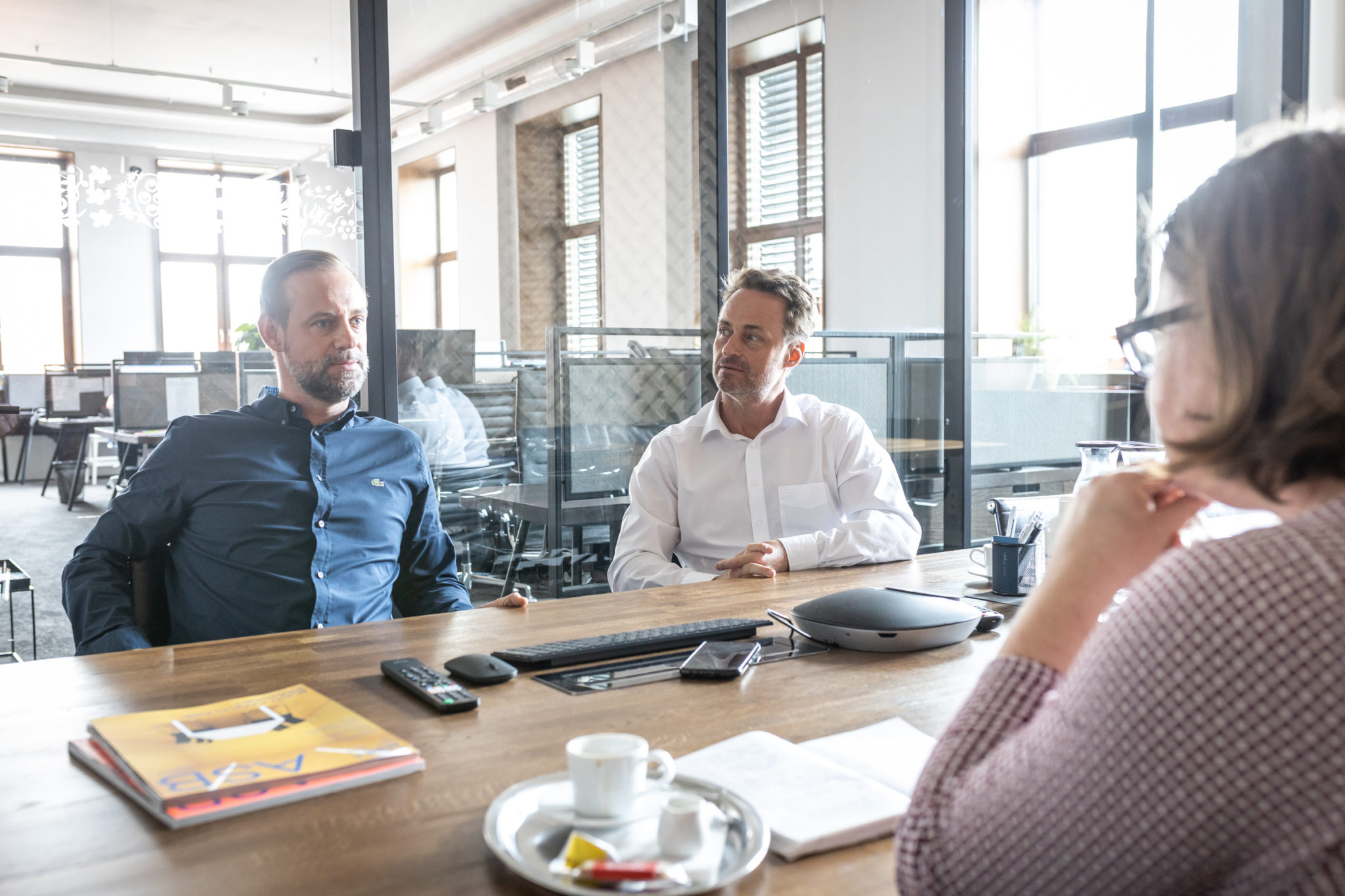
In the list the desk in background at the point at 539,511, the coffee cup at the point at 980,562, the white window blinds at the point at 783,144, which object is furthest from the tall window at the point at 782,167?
the coffee cup at the point at 980,562

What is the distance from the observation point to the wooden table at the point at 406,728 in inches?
30.9

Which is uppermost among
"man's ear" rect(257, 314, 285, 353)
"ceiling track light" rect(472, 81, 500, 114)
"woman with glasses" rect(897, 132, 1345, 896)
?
"ceiling track light" rect(472, 81, 500, 114)

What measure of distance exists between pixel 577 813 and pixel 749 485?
1.73 meters

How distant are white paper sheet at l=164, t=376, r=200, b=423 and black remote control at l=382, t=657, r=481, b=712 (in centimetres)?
160

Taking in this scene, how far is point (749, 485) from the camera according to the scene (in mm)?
2525

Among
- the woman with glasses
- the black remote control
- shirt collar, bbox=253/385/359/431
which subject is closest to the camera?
the woman with glasses

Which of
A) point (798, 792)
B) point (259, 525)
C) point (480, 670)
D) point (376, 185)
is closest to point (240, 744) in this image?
point (480, 670)

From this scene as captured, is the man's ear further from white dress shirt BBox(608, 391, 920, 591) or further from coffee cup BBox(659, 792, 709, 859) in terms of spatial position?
coffee cup BBox(659, 792, 709, 859)

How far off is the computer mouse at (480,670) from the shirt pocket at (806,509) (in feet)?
4.20

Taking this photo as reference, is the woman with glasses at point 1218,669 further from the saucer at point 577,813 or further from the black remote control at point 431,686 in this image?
the black remote control at point 431,686

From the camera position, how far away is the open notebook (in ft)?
2.79

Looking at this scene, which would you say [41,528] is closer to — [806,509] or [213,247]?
[213,247]

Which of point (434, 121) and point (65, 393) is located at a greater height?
point (434, 121)

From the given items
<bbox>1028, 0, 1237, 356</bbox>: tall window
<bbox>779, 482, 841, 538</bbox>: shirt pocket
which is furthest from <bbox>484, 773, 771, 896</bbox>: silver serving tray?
<bbox>1028, 0, 1237, 356</bbox>: tall window
